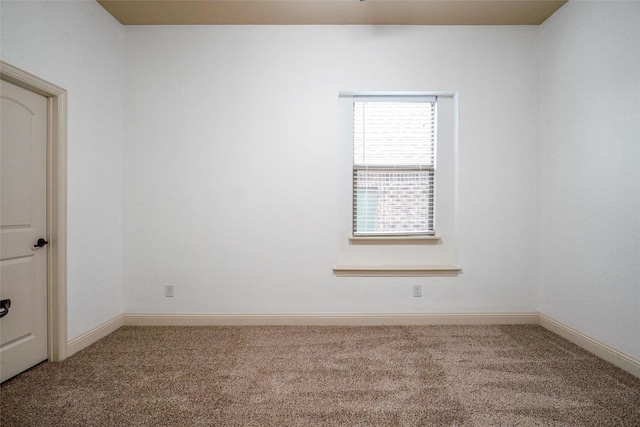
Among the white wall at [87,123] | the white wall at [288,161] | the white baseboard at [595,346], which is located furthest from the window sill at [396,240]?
the white wall at [87,123]

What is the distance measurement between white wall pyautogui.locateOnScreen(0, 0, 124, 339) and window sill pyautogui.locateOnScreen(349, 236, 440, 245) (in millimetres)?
2353

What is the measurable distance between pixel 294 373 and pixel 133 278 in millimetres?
1986

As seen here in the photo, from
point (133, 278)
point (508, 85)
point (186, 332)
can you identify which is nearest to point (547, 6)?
point (508, 85)

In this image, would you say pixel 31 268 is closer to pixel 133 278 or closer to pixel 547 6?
pixel 133 278

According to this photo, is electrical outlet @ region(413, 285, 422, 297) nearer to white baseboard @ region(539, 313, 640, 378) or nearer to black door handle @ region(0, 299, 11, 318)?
white baseboard @ region(539, 313, 640, 378)

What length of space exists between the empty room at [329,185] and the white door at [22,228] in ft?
0.10

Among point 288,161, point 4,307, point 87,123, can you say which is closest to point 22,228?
point 4,307

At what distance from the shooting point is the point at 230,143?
309 cm

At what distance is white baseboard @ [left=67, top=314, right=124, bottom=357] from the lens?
2477 millimetres

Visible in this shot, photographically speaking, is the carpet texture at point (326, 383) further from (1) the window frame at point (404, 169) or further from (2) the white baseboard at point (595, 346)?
(1) the window frame at point (404, 169)

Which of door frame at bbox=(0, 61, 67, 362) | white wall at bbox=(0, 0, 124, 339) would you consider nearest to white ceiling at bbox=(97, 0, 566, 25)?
white wall at bbox=(0, 0, 124, 339)

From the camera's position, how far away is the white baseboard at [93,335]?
Result: 2477mm

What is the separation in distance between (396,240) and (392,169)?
2.43 feet

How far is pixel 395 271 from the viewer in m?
3.10
